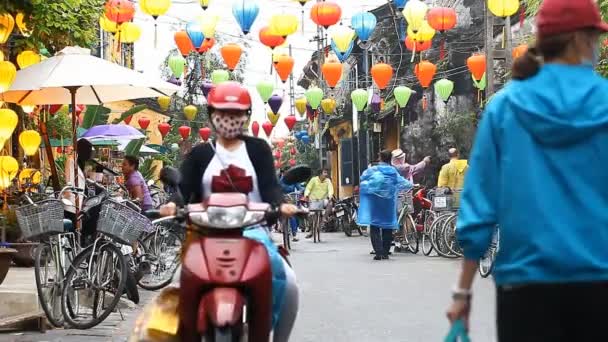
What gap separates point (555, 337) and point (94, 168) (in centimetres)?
757

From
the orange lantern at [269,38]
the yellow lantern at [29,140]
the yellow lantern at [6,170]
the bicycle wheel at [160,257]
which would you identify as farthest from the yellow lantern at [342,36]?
the bicycle wheel at [160,257]

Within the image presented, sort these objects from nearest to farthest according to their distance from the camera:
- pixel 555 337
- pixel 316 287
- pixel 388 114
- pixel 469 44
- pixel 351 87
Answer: pixel 555 337 → pixel 316 287 → pixel 469 44 → pixel 388 114 → pixel 351 87

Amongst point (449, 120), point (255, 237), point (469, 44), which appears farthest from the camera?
point (469, 44)

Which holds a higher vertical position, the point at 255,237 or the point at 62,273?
the point at 255,237

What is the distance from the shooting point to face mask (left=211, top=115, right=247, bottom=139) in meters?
4.88

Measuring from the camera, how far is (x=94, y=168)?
9.66 metres

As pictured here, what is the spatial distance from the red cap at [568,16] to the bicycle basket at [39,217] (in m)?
5.53

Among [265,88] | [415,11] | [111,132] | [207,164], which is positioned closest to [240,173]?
[207,164]

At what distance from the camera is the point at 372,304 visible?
9.69m

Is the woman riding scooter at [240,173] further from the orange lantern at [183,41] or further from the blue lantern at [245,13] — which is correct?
the orange lantern at [183,41]

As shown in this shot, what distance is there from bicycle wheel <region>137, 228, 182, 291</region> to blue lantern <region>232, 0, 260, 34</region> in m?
6.87

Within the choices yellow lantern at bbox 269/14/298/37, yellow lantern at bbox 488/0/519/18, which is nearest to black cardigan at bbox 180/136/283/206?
yellow lantern at bbox 488/0/519/18

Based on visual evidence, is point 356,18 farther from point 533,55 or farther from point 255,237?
point 533,55

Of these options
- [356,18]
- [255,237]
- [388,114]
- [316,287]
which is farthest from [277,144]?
[255,237]
